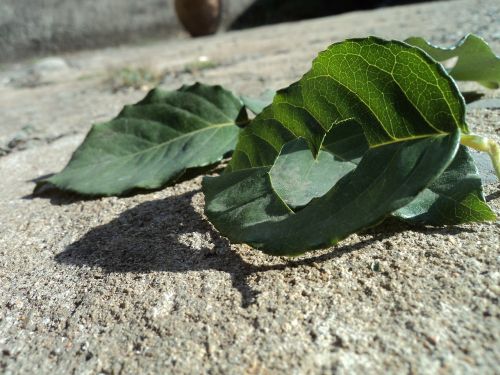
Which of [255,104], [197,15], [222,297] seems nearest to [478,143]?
[222,297]

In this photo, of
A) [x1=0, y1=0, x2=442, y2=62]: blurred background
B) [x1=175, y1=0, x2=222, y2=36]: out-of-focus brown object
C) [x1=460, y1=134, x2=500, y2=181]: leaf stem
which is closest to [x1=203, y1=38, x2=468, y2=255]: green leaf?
[x1=460, y1=134, x2=500, y2=181]: leaf stem

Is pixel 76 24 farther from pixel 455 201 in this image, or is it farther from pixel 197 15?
pixel 455 201

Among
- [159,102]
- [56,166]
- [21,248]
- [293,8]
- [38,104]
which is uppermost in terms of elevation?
[159,102]

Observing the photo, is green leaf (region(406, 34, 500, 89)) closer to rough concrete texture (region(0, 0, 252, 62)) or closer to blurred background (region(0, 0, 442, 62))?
blurred background (region(0, 0, 442, 62))

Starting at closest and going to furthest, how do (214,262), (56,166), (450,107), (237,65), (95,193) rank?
(450,107), (214,262), (95,193), (56,166), (237,65)

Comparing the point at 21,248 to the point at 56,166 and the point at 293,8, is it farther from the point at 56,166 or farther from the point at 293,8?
the point at 293,8

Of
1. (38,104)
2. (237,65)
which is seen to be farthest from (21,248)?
(237,65)

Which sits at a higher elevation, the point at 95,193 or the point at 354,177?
the point at 354,177
